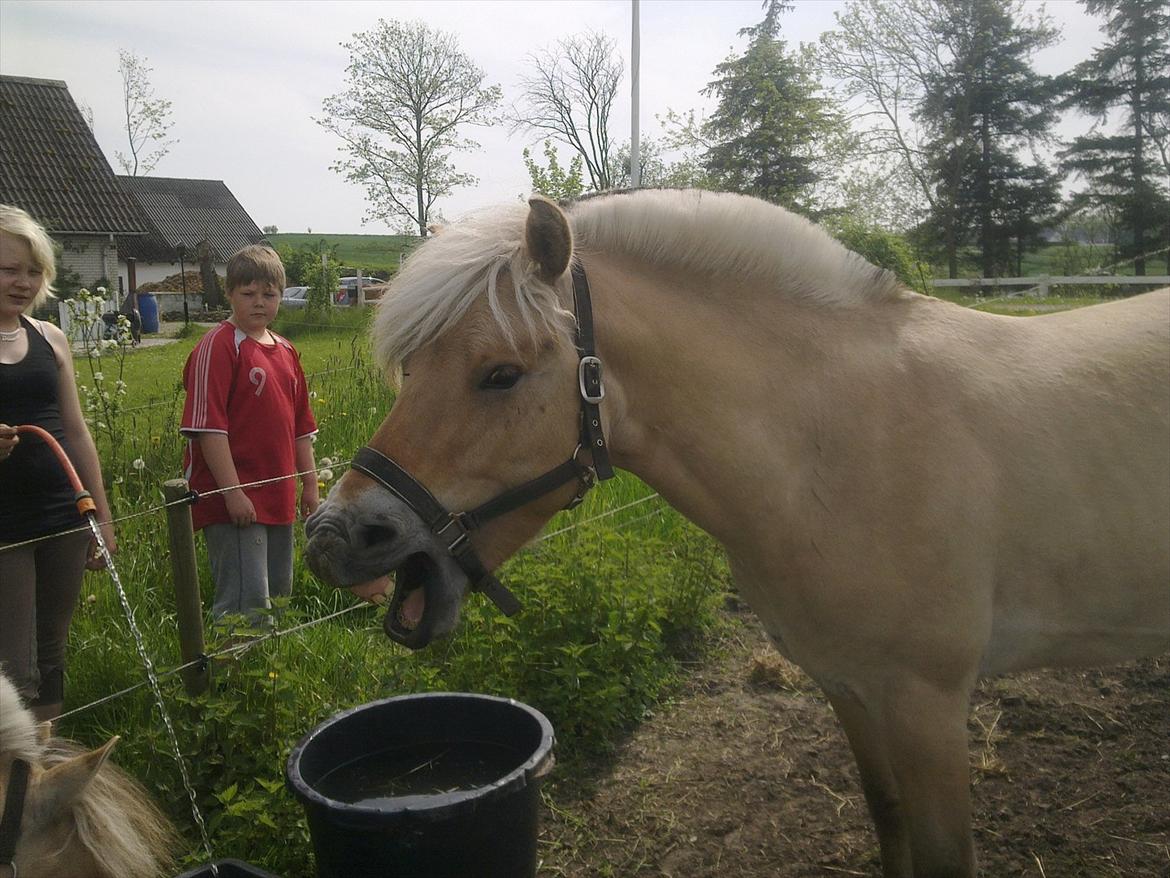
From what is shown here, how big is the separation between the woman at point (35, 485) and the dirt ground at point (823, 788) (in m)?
1.96

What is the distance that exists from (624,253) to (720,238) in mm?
254

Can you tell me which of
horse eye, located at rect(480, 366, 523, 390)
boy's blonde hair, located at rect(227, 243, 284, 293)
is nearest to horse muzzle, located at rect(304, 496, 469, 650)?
horse eye, located at rect(480, 366, 523, 390)

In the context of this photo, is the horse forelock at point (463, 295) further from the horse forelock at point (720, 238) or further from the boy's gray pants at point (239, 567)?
the boy's gray pants at point (239, 567)

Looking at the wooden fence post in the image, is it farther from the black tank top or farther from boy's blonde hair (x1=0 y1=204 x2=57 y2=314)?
boy's blonde hair (x1=0 y1=204 x2=57 y2=314)

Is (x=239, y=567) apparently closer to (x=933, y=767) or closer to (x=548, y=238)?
(x=548, y=238)

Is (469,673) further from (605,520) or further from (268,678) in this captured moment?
(605,520)

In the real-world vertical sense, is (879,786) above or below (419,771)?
below

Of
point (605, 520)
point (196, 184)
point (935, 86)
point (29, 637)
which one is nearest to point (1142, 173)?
point (935, 86)

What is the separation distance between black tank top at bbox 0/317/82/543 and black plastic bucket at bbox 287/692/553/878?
1.40 metres

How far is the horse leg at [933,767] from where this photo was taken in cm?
197

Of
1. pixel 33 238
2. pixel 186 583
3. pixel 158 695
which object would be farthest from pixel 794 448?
pixel 33 238

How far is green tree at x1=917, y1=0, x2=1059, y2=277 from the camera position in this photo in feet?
79.3

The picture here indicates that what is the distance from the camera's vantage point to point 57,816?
1606 millimetres

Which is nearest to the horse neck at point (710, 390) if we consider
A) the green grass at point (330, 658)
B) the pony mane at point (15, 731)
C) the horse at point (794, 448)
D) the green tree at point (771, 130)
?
the horse at point (794, 448)
